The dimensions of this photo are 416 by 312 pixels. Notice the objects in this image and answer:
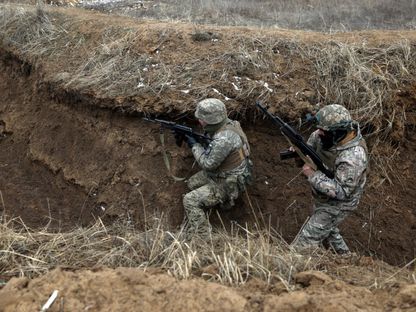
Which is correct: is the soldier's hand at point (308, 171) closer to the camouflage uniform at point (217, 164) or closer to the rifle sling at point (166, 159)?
the camouflage uniform at point (217, 164)

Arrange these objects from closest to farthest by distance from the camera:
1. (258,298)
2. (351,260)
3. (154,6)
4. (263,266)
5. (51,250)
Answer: (258,298) < (263,266) < (51,250) < (351,260) < (154,6)

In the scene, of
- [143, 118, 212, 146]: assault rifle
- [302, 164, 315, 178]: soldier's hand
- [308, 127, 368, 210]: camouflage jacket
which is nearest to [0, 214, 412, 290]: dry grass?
[308, 127, 368, 210]: camouflage jacket

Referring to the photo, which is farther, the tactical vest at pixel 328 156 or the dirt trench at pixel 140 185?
the dirt trench at pixel 140 185

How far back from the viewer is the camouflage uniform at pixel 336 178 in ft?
18.3

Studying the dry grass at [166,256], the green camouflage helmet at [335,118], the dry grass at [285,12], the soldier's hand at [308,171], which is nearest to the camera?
the dry grass at [166,256]

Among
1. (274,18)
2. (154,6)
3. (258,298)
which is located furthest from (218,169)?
(154,6)

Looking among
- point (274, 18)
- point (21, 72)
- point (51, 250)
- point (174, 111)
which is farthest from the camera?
point (274, 18)

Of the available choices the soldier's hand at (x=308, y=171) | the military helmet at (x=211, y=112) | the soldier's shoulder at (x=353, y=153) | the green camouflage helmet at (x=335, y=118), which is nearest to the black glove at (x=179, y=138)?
the military helmet at (x=211, y=112)

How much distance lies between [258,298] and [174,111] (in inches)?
160

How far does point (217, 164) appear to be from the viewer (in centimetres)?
621

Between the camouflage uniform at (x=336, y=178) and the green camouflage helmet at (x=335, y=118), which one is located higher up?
the green camouflage helmet at (x=335, y=118)

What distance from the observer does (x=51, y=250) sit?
187 inches

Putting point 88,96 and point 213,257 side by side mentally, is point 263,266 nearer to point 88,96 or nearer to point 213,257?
point 213,257

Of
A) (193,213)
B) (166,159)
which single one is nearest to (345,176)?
(193,213)
